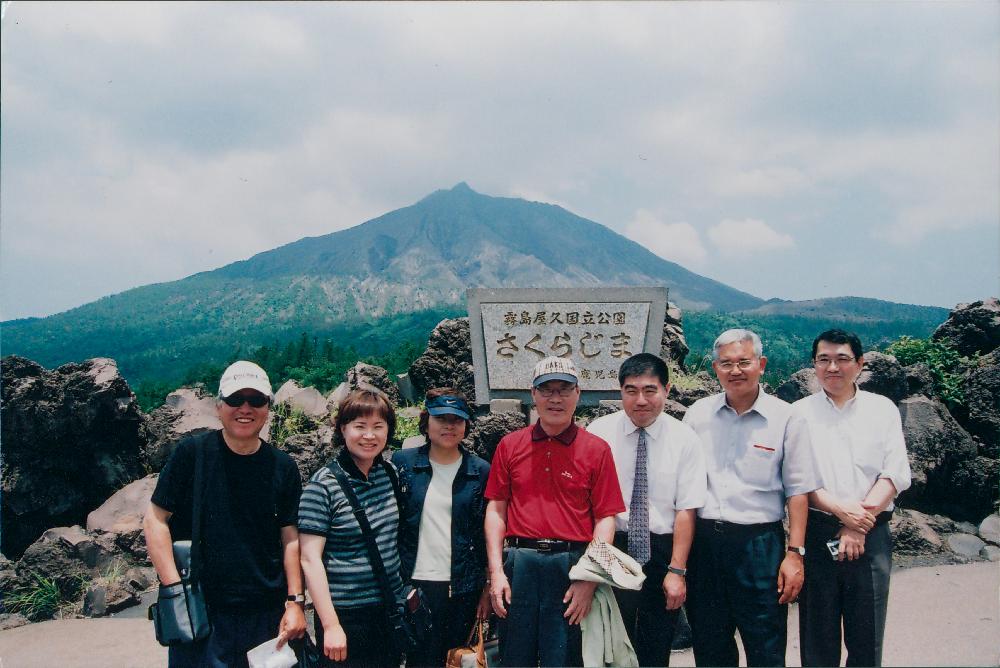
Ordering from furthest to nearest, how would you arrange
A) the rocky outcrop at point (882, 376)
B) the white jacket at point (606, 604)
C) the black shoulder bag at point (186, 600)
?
1. the rocky outcrop at point (882, 376)
2. the white jacket at point (606, 604)
3. the black shoulder bag at point (186, 600)

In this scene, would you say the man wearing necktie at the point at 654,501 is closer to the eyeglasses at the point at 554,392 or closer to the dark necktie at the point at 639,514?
the dark necktie at the point at 639,514

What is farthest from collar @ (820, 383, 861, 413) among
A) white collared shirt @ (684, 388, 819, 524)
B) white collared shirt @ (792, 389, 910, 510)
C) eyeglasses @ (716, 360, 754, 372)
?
eyeglasses @ (716, 360, 754, 372)

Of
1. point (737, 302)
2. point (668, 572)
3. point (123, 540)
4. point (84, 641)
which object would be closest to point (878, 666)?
point (668, 572)

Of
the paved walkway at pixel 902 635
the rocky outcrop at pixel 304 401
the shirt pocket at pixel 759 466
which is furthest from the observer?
the rocky outcrop at pixel 304 401

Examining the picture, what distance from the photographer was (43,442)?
22.9 ft

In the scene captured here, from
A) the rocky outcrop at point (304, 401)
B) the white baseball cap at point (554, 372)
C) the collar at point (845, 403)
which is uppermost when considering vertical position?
the white baseball cap at point (554, 372)

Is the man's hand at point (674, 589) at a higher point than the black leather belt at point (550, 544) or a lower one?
lower

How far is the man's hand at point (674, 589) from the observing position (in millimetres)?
2875

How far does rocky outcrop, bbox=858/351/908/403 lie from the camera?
714cm

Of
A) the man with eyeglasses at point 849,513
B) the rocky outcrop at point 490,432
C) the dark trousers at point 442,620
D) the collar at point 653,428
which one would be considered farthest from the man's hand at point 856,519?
the rocky outcrop at point 490,432

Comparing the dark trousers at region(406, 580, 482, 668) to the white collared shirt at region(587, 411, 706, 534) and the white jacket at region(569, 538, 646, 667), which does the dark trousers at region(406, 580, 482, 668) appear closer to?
the white jacket at region(569, 538, 646, 667)

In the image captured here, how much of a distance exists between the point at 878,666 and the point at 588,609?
1516 millimetres

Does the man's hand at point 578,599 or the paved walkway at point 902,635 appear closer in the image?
the man's hand at point 578,599

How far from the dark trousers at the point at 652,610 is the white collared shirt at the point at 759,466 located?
0.28m
